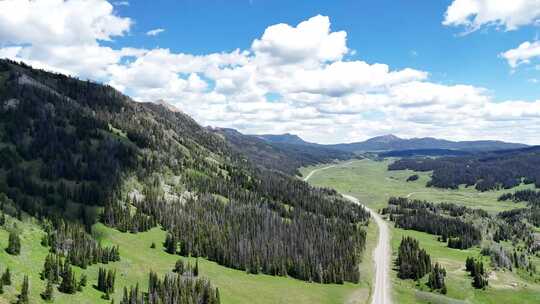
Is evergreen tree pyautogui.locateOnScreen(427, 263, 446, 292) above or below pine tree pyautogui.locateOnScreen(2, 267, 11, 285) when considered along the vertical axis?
below

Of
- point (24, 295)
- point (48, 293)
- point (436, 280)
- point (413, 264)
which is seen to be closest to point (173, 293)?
point (48, 293)

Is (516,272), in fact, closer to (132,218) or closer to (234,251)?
(234,251)

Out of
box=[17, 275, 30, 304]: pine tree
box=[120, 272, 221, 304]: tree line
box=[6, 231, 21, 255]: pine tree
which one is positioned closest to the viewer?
box=[17, 275, 30, 304]: pine tree

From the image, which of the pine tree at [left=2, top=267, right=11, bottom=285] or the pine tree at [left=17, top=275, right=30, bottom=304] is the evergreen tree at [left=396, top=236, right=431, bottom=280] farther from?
the pine tree at [left=2, top=267, right=11, bottom=285]

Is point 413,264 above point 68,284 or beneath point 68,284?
beneath

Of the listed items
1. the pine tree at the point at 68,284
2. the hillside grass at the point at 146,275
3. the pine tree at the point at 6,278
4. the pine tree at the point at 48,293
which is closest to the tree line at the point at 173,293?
the hillside grass at the point at 146,275

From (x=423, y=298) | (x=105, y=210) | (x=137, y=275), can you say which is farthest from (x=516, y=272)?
(x=105, y=210)

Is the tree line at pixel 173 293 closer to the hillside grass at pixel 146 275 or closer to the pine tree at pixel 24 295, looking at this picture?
the hillside grass at pixel 146 275

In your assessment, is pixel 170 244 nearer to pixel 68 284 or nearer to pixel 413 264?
pixel 68 284

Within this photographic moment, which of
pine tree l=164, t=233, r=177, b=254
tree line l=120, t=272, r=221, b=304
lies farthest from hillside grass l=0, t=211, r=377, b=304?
tree line l=120, t=272, r=221, b=304
